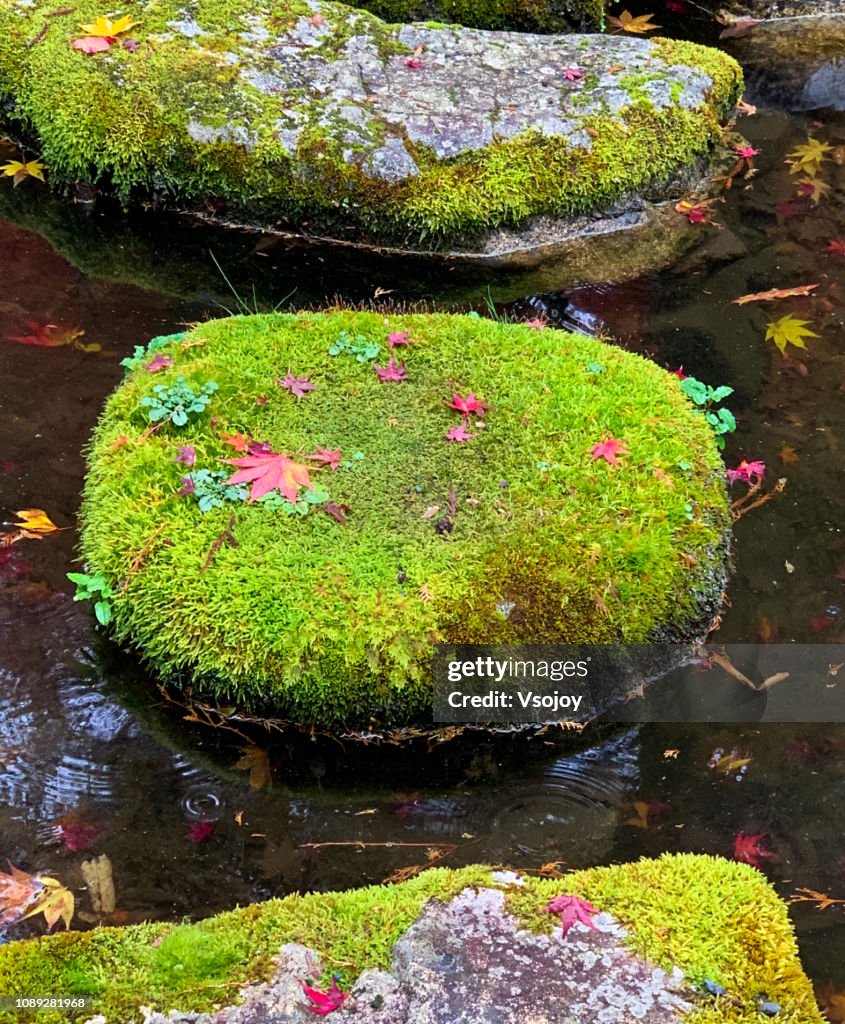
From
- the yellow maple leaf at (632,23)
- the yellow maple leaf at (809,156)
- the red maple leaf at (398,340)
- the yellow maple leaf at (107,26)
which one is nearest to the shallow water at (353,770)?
the red maple leaf at (398,340)

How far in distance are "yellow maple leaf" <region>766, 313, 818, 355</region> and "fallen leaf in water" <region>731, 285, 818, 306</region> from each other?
0.21 metres

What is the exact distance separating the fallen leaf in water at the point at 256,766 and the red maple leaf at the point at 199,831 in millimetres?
230

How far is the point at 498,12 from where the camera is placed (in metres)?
8.24

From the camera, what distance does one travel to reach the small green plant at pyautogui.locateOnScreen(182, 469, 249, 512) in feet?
13.9

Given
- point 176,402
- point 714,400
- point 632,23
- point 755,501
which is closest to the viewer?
point 176,402

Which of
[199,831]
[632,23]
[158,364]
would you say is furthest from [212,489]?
[632,23]

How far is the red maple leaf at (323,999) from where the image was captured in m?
2.61

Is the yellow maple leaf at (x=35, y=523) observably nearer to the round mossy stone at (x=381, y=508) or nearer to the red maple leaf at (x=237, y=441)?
the round mossy stone at (x=381, y=508)

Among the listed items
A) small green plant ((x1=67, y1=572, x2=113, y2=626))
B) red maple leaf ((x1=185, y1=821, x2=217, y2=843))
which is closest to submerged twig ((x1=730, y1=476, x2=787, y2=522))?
red maple leaf ((x1=185, y1=821, x2=217, y2=843))

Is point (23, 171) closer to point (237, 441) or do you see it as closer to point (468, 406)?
point (237, 441)

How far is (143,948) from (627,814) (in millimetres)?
1925

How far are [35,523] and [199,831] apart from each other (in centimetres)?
186

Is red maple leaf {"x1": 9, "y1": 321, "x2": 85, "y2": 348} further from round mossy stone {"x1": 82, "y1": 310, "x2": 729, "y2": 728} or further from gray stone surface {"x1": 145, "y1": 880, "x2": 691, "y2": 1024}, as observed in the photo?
gray stone surface {"x1": 145, "y1": 880, "x2": 691, "y2": 1024}

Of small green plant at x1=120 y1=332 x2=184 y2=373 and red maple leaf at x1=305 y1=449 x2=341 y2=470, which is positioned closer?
red maple leaf at x1=305 y1=449 x2=341 y2=470
